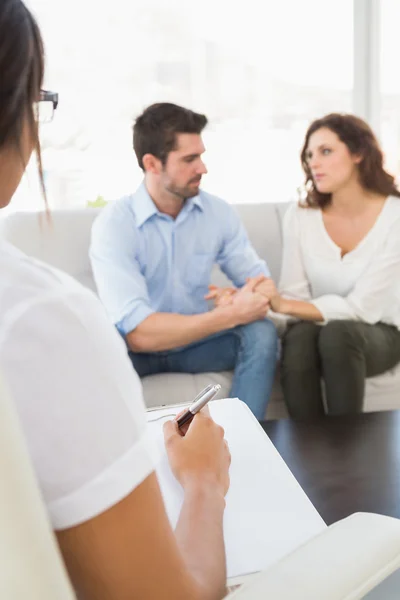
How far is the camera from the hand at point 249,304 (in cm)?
228

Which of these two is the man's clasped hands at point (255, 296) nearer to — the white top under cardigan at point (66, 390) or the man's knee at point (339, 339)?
the man's knee at point (339, 339)

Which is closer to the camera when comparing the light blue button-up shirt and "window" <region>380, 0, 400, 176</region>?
the light blue button-up shirt

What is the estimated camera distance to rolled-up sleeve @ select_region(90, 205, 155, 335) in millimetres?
2258

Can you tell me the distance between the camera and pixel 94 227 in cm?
243

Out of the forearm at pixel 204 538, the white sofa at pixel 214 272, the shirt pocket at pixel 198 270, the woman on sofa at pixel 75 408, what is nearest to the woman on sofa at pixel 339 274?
the white sofa at pixel 214 272

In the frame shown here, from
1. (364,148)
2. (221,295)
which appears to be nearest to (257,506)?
(221,295)

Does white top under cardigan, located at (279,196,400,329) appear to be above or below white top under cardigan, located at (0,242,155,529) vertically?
below

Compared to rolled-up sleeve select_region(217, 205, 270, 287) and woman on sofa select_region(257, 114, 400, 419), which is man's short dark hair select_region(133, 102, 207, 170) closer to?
rolled-up sleeve select_region(217, 205, 270, 287)

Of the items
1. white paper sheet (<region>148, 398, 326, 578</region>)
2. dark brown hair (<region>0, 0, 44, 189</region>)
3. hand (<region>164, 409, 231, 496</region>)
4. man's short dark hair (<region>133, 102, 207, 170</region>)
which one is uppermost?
dark brown hair (<region>0, 0, 44, 189</region>)

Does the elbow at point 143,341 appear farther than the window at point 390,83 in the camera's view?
No

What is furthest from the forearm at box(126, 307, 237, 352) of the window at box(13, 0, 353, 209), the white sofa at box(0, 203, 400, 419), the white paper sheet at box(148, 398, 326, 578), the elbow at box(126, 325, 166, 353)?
the window at box(13, 0, 353, 209)

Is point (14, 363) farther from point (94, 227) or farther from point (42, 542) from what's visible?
point (94, 227)

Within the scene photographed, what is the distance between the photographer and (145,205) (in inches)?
96.4

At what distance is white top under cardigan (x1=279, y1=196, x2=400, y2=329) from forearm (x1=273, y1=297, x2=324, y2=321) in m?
0.02
